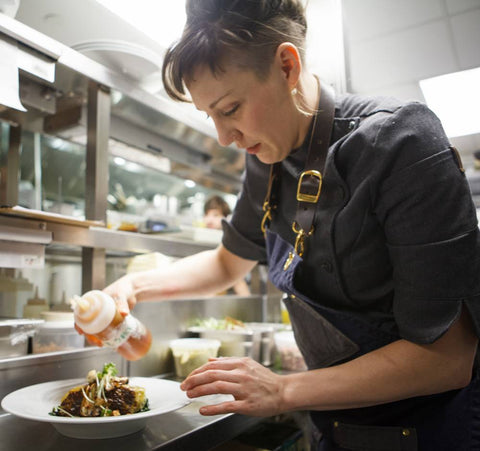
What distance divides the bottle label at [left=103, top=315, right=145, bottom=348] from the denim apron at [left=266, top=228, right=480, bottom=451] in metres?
0.43

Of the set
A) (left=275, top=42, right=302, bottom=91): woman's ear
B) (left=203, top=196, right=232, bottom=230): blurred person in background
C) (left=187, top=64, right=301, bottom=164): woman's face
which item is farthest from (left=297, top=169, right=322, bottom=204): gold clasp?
(left=203, top=196, right=232, bottom=230): blurred person in background

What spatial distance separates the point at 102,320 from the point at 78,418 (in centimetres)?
25

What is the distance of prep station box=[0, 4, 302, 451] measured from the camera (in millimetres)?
1089

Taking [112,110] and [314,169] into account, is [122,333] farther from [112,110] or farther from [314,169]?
[112,110]

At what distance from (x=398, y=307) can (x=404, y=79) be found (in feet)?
9.52

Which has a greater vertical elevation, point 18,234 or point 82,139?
point 82,139

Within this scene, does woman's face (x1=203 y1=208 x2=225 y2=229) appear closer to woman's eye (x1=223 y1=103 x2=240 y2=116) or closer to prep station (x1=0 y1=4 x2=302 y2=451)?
prep station (x1=0 y1=4 x2=302 y2=451)

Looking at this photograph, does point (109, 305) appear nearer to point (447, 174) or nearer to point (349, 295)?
point (349, 295)

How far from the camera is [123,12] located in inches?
56.6

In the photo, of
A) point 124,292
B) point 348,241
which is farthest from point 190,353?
point 348,241

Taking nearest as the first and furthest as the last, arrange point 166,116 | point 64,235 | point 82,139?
point 64,235 → point 166,116 → point 82,139

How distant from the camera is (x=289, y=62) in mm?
981

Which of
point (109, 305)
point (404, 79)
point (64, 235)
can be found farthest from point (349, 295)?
point (404, 79)

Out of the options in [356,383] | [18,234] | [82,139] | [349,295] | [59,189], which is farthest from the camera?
[59,189]
